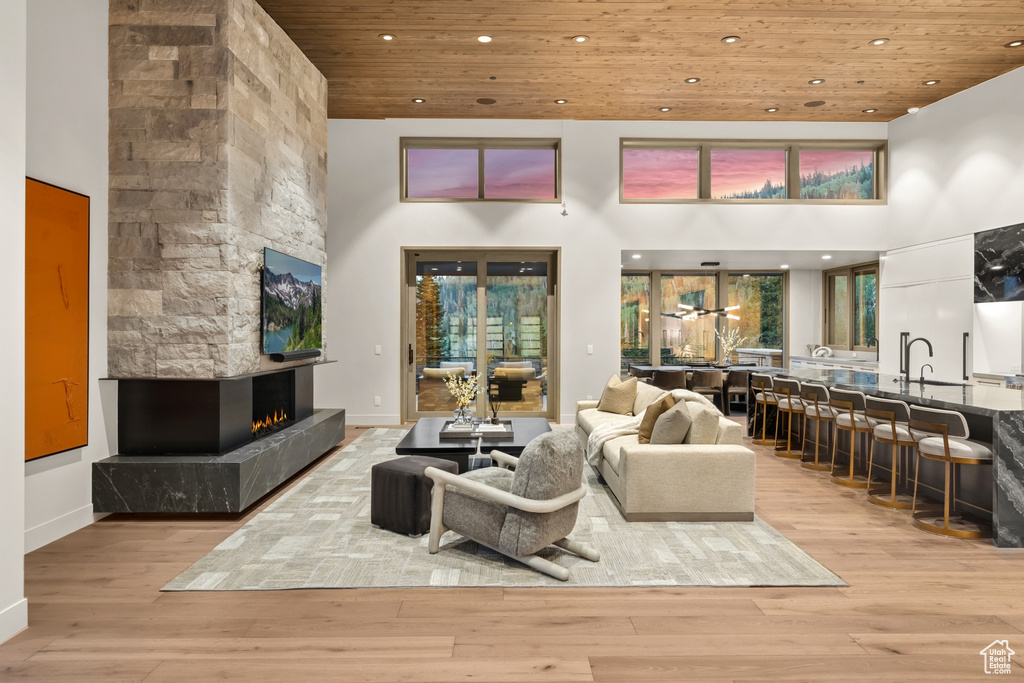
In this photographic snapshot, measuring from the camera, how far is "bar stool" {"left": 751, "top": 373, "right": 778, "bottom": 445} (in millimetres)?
6767

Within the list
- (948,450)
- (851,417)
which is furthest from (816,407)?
(948,450)

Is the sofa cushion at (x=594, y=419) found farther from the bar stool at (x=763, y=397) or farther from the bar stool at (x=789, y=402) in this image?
the bar stool at (x=763, y=397)

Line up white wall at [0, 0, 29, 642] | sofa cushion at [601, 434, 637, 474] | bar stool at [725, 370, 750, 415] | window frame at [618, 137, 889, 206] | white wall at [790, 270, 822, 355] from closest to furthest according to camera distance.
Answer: white wall at [0, 0, 29, 642] < sofa cushion at [601, 434, 637, 474] < window frame at [618, 137, 889, 206] < bar stool at [725, 370, 750, 415] < white wall at [790, 270, 822, 355]

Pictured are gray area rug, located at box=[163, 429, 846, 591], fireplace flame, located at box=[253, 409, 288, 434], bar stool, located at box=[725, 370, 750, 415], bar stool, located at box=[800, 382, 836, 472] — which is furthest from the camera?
bar stool, located at box=[725, 370, 750, 415]

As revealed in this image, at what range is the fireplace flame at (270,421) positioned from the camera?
17.3ft

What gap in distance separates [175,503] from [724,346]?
8446mm

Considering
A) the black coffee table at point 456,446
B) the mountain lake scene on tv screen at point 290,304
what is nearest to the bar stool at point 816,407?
the black coffee table at point 456,446

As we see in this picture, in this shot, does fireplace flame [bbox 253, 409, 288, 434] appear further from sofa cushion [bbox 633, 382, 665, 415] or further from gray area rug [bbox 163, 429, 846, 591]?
sofa cushion [bbox 633, 382, 665, 415]

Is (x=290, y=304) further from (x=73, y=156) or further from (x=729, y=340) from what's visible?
(x=729, y=340)

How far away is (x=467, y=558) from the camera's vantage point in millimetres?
3467

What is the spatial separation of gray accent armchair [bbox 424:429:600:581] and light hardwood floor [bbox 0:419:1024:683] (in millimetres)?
303

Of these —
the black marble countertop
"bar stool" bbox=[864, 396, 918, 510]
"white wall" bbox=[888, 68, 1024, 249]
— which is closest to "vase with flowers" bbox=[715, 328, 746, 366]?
"white wall" bbox=[888, 68, 1024, 249]

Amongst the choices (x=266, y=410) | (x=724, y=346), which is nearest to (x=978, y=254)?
(x=724, y=346)

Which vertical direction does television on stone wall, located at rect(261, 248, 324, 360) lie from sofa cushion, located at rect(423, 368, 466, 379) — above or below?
above
